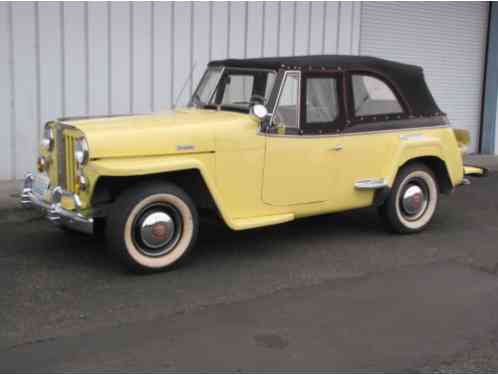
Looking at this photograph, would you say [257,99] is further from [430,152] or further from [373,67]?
[430,152]

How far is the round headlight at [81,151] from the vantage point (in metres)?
5.34

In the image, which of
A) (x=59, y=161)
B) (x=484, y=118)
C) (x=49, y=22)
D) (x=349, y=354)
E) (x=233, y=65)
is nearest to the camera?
(x=349, y=354)

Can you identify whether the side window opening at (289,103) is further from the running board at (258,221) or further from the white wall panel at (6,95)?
the white wall panel at (6,95)

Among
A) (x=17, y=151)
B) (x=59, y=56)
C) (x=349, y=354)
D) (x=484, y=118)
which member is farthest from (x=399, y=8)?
(x=349, y=354)

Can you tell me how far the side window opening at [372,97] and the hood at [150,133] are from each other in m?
1.19

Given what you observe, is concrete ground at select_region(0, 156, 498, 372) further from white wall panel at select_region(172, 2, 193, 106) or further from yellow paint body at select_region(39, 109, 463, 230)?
white wall panel at select_region(172, 2, 193, 106)

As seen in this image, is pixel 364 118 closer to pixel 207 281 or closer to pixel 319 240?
pixel 319 240

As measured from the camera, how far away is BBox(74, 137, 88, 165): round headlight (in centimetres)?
534

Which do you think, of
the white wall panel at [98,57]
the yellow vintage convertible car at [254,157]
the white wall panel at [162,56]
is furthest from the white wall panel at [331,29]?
the yellow vintage convertible car at [254,157]

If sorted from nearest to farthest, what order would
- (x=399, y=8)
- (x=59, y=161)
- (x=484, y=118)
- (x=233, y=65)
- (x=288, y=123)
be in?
(x=59, y=161) < (x=288, y=123) < (x=233, y=65) < (x=399, y=8) < (x=484, y=118)

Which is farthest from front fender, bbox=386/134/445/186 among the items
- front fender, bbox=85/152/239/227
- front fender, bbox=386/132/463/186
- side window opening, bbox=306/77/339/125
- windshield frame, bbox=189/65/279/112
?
front fender, bbox=85/152/239/227

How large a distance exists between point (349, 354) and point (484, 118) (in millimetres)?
10542

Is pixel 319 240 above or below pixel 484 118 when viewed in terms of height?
below

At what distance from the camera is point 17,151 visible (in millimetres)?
8961
